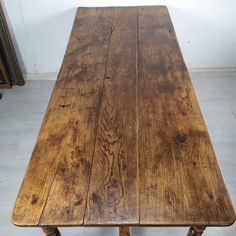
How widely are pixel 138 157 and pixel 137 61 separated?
0.63 metres

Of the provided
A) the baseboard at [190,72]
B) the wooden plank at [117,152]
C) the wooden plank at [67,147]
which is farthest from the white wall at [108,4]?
the wooden plank at [117,152]

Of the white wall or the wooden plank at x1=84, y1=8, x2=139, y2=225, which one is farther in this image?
the white wall

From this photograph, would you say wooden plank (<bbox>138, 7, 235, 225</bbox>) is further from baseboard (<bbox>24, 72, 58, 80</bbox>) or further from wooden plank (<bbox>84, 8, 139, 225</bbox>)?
baseboard (<bbox>24, 72, 58, 80</bbox>)

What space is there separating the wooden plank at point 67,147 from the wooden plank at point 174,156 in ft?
0.64

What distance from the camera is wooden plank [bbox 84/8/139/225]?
2.41ft

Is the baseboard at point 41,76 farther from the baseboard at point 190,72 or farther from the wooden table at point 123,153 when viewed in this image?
the wooden table at point 123,153

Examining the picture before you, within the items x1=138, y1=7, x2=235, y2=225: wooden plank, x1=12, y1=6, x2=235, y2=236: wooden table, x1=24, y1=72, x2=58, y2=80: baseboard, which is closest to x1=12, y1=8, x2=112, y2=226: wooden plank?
x1=12, y1=6, x2=235, y2=236: wooden table

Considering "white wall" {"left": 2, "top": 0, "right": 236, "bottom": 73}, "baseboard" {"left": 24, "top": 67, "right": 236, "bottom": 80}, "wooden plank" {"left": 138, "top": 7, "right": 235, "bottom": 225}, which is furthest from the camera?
"baseboard" {"left": 24, "top": 67, "right": 236, "bottom": 80}

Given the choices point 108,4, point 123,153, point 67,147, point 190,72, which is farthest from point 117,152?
point 190,72

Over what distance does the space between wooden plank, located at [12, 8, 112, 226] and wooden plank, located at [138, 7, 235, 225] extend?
0.64ft

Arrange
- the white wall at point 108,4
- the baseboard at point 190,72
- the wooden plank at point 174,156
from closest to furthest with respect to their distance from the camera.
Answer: the wooden plank at point 174,156, the white wall at point 108,4, the baseboard at point 190,72

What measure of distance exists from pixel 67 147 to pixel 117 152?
182 millimetres

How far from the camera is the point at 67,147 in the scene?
915 mm

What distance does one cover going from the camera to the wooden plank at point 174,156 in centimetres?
73
